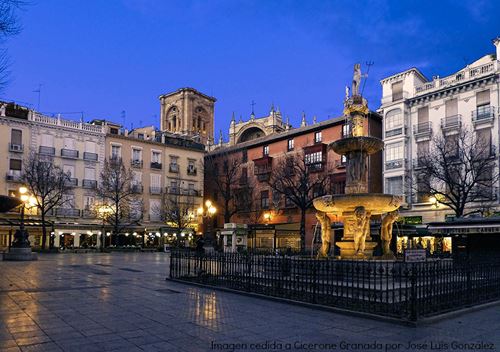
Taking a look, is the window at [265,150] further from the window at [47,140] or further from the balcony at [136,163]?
the window at [47,140]

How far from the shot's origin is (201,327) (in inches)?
315

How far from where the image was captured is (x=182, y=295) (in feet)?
39.1

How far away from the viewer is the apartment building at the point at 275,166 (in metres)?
45.0

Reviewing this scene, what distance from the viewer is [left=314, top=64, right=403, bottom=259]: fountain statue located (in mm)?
14688

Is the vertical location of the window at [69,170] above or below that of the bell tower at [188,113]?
below

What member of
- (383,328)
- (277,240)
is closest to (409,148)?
(277,240)

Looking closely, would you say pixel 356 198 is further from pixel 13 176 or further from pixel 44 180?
pixel 13 176

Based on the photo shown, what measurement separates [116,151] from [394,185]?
111ft

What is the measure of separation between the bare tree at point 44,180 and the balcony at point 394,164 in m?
31.6

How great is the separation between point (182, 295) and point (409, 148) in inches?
1313

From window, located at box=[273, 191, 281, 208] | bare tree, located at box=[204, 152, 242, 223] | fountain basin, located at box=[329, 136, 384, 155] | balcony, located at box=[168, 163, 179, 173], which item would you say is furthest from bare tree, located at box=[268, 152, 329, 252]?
fountain basin, located at box=[329, 136, 384, 155]

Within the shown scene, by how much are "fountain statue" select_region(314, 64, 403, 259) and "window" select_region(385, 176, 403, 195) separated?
967 inches

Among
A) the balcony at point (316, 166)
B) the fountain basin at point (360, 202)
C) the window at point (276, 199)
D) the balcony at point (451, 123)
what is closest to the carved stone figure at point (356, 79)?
the fountain basin at point (360, 202)

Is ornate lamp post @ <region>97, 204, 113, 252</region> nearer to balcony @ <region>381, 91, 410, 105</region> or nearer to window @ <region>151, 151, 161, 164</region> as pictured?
window @ <region>151, 151, 161, 164</region>
